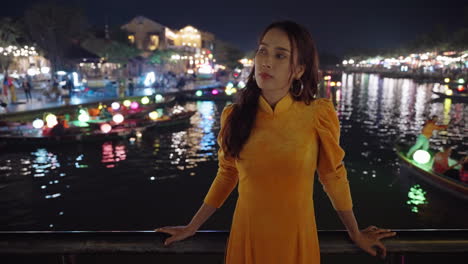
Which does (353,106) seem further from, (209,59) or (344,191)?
(209,59)

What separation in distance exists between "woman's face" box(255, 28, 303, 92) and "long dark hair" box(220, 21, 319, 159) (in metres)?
0.03

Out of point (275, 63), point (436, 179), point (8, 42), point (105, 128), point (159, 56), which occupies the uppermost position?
point (159, 56)

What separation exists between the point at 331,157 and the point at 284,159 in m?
0.23

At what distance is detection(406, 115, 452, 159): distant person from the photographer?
11555mm

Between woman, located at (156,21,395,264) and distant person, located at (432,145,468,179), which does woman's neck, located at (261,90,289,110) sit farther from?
distant person, located at (432,145,468,179)

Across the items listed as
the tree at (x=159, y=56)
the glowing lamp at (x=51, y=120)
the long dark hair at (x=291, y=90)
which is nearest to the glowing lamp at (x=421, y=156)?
the long dark hair at (x=291, y=90)

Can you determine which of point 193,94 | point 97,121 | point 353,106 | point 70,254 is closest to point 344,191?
point 70,254

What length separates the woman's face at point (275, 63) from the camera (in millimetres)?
1695

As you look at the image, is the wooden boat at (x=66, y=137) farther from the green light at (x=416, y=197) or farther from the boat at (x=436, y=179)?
the green light at (x=416, y=197)

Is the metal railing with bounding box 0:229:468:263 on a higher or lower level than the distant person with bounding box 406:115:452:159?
higher

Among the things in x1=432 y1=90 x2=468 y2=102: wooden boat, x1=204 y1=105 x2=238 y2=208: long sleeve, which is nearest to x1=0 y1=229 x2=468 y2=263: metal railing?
x1=204 y1=105 x2=238 y2=208: long sleeve

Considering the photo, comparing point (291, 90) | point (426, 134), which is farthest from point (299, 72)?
point (426, 134)

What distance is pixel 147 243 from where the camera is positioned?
5.38ft

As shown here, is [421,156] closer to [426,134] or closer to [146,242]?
[426,134]
